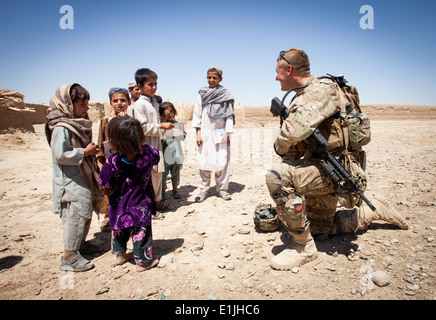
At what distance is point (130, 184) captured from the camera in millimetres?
2314

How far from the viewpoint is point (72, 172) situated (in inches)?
93.6

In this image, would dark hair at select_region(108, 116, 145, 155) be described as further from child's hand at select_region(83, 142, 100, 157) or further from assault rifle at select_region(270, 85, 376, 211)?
assault rifle at select_region(270, 85, 376, 211)

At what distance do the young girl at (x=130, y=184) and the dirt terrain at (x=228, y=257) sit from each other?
0.28 m

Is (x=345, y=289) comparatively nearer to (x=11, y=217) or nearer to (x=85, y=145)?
(x=85, y=145)

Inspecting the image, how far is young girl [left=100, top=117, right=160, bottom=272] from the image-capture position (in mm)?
2203

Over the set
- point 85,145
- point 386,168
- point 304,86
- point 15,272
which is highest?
point 304,86

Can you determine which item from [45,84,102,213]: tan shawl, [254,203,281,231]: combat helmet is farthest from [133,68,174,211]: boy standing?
[254,203,281,231]: combat helmet

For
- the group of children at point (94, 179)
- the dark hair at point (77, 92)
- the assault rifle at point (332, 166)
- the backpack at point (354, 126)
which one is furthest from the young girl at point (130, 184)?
the backpack at point (354, 126)

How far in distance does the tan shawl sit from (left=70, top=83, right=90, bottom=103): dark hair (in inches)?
1.4

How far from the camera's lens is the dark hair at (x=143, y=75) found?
339 cm

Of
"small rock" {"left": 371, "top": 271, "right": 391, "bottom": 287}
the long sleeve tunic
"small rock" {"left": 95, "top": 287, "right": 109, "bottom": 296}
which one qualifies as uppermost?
the long sleeve tunic

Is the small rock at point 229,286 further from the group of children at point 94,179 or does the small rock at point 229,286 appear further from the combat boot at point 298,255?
the group of children at point 94,179

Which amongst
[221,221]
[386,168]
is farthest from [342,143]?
[386,168]

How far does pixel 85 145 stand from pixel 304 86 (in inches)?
89.8
